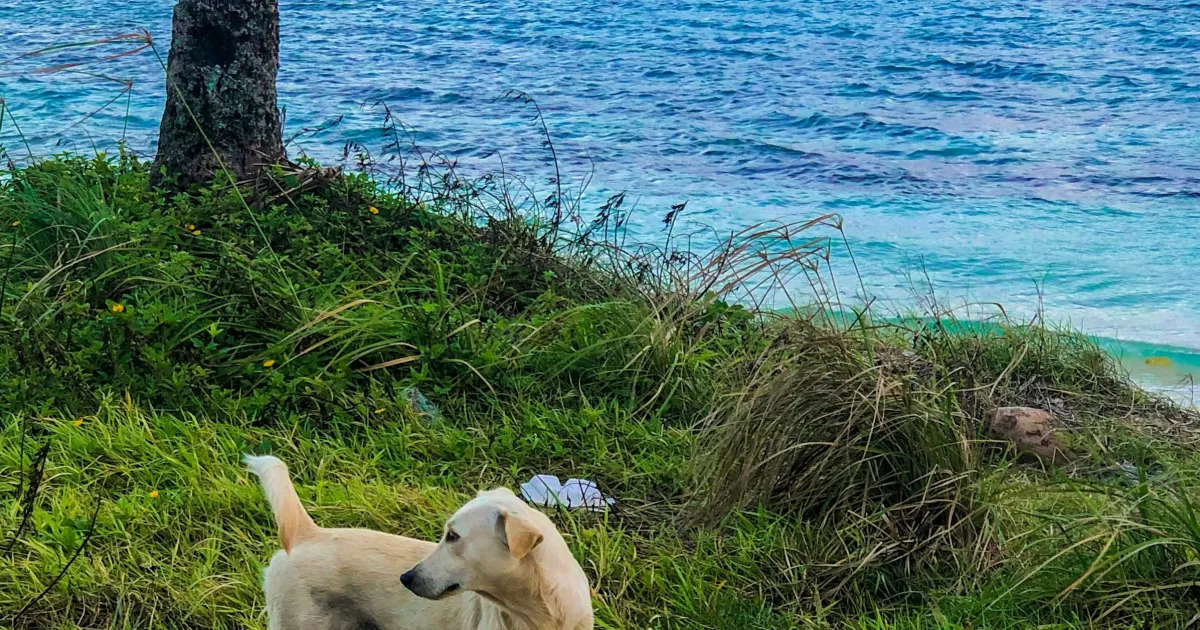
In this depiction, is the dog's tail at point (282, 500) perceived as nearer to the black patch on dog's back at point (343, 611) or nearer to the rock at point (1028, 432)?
the black patch on dog's back at point (343, 611)

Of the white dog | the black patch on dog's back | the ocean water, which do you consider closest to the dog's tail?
the white dog

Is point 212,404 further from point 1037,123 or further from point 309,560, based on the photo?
point 1037,123

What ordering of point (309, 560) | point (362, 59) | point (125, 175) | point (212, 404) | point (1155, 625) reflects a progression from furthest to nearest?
point (362, 59) < point (125, 175) < point (212, 404) < point (1155, 625) < point (309, 560)

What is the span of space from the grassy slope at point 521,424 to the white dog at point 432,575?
50 cm

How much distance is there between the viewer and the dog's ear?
8.04 ft

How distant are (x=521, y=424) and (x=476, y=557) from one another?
1.88m

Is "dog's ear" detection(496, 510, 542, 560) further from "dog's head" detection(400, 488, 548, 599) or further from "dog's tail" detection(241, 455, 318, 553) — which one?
"dog's tail" detection(241, 455, 318, 553)

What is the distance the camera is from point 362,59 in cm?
1491

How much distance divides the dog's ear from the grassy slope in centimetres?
82

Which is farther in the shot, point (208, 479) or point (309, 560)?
point (208, 479)

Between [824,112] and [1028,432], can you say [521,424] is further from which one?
[824,112]

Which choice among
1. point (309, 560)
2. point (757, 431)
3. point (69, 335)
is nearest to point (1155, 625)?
point (757, 431)

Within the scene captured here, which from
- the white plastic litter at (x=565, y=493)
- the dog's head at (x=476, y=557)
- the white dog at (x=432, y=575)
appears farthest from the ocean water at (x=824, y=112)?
the dog's head at (x=476, y=557)

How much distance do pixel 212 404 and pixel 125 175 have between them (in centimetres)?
230
